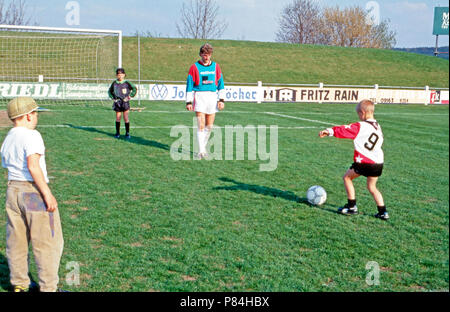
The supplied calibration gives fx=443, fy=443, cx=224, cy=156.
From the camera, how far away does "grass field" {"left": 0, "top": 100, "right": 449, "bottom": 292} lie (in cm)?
406

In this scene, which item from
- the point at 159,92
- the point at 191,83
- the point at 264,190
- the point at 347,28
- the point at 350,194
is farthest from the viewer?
the point at 347,28

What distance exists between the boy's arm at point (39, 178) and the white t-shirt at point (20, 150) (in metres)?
0.05

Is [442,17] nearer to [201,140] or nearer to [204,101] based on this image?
[204,101]

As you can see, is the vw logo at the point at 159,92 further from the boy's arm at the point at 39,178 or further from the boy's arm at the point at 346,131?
the boy's arm at the point at 39,178

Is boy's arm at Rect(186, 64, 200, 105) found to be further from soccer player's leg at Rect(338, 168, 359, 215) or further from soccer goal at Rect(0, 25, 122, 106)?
soccer goal at Rect(0, 25, 122, 106)

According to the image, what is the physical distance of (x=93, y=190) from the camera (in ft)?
22.8

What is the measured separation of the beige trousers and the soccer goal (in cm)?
1669

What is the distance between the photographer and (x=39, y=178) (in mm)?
3385

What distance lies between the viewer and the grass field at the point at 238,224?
406cm

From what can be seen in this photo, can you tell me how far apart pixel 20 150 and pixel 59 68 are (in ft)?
107

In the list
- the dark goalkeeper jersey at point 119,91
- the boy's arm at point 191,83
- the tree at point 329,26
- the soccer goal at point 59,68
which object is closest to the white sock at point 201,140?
the boy's arm at point 191,83

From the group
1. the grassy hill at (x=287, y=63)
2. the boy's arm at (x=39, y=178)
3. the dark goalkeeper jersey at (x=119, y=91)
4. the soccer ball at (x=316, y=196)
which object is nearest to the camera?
the boy's arm at (x=39, y=178)

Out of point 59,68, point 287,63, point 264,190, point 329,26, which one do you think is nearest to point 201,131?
point 264,190
